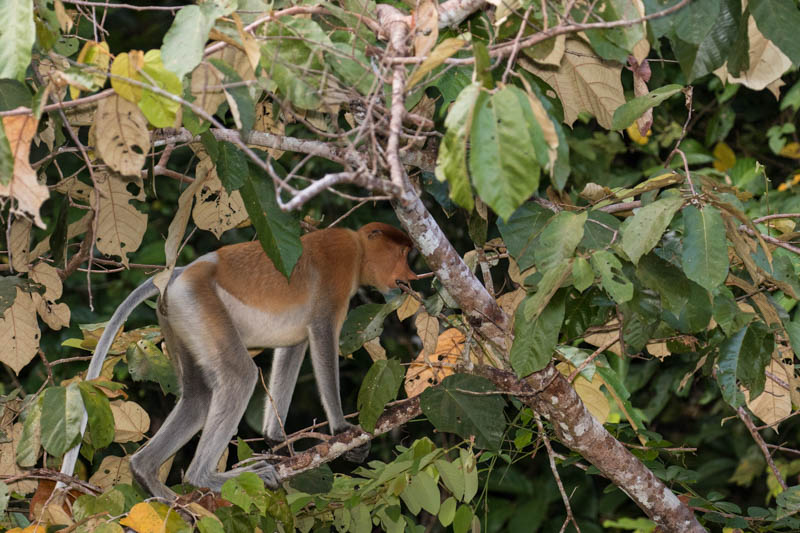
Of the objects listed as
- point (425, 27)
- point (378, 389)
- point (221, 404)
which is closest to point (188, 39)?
point (425, 27)

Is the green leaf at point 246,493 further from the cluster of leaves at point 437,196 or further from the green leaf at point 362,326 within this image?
the green leaf at point 362,326

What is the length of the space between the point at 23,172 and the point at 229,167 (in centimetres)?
57

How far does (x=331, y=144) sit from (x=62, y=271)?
44.7 inches

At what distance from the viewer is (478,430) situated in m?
2.29

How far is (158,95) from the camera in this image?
1474mm

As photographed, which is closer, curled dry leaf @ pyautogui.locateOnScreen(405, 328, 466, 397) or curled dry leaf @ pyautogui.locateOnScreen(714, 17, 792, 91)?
curled dry leaf @ pyautogui.locateOnScreen(714, 17, 792, 91)

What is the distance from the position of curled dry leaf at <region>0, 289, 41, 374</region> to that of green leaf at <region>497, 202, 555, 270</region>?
1.31m

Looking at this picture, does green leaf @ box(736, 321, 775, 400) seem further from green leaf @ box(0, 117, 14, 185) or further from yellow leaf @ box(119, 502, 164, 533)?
green leaf @ box(0, 117, 14, 185)

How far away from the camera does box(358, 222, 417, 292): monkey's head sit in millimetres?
3277

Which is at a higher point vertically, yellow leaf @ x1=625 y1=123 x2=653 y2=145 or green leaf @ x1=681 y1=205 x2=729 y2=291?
green leaf @ x1=681 y1=205 x2=729 y2=291

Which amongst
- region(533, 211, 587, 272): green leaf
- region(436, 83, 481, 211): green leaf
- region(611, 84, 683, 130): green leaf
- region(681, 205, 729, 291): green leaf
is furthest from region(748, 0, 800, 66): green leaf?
region(436, 83, 481, 211): green leaf

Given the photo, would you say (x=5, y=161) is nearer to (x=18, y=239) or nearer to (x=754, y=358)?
(x=18, y=239)

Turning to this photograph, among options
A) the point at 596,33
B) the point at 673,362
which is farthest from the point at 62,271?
the point at 673,362

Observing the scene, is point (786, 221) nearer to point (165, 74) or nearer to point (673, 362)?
point (165, 74)
